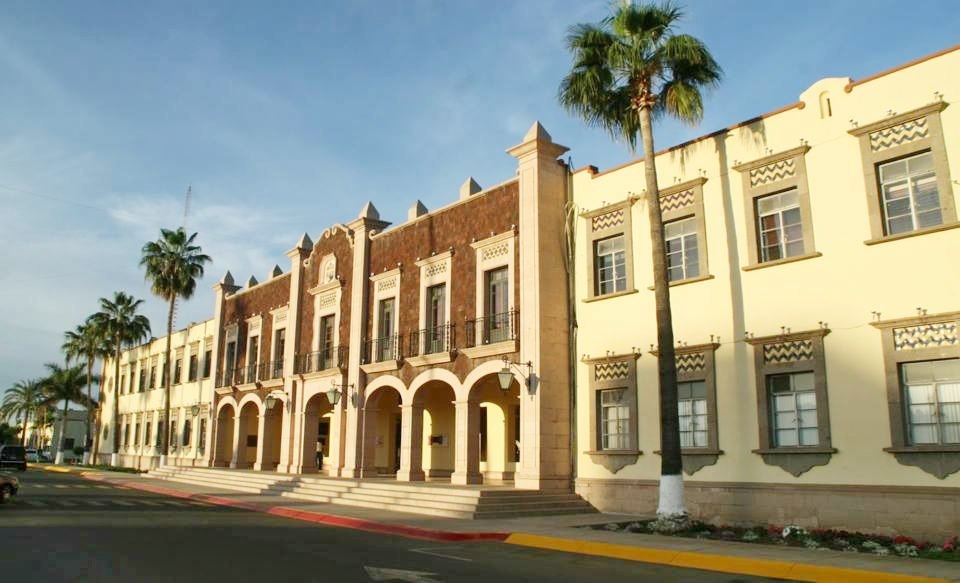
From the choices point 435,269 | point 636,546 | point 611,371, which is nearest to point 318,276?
point 435,269

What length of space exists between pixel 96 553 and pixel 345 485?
1228cm

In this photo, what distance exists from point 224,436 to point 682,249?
28.3 m

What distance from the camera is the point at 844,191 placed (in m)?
15.4

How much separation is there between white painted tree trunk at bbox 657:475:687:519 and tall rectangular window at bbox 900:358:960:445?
167 inches

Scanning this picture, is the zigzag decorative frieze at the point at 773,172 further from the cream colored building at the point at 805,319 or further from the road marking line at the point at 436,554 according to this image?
the road marking line at the point at 436,554

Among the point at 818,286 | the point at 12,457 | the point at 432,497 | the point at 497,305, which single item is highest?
the point at 497,305

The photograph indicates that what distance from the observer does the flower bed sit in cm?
1222

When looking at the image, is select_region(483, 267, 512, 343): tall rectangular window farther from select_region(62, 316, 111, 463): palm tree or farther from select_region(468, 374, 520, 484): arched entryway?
select_region(62, 316, 111, 463): palm tree

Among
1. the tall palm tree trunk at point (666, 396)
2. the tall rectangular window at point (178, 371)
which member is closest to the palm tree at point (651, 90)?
the tall palm tree trunk at point (666, 396)

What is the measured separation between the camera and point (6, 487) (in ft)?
66.0

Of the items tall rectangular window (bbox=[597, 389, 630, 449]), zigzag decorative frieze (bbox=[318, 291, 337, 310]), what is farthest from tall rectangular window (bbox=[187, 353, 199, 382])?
tall rectangular window (bbox=[597, 389, 630, 449])

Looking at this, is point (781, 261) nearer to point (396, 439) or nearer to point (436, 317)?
point (436, 317)

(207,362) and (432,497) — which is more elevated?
(207,362)

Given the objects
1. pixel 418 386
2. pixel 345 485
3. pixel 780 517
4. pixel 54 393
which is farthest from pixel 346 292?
pixel 54 393
